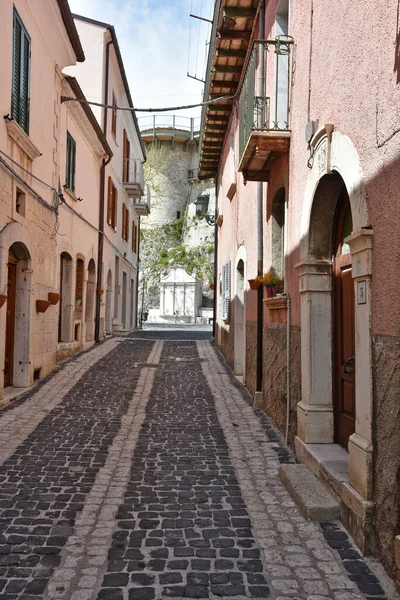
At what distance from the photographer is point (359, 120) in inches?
153

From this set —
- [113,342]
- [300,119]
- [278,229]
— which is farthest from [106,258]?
[300,119]

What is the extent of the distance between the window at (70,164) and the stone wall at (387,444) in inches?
376

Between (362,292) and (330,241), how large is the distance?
168cm

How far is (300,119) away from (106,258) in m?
11.8

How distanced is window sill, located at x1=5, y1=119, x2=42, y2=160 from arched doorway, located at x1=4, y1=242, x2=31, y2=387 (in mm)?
1669

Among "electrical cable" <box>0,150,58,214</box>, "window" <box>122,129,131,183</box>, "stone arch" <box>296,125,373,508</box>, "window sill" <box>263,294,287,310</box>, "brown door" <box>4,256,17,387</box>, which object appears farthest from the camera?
"window" <box>122,129,131,183</box>

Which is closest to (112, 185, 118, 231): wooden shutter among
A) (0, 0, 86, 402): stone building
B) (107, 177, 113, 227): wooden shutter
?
(107, 177, 113, 227): wooden shutter

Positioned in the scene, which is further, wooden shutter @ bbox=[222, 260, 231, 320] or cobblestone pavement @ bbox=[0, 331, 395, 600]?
wooden shutter @ bbox=[222, 260, 231, 320]

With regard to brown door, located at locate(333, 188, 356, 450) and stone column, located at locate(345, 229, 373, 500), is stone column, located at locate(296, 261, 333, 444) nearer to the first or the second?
brown door, located at locate(333, 188, 356, 450)

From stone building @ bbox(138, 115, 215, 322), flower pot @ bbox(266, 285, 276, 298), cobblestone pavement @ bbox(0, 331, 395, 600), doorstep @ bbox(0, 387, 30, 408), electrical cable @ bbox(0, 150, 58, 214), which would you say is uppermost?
stone building @ bbox(138, 115, 215, 322)

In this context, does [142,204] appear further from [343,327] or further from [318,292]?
[343,327]

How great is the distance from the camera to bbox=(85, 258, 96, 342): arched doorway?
49.5ft

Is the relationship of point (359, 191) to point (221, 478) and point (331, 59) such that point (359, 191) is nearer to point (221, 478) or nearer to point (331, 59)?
point (331, 59)

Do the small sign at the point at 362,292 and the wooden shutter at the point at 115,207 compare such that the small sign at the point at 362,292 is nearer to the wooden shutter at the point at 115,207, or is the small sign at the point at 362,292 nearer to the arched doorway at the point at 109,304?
the arched doorway at the point at 109,304
